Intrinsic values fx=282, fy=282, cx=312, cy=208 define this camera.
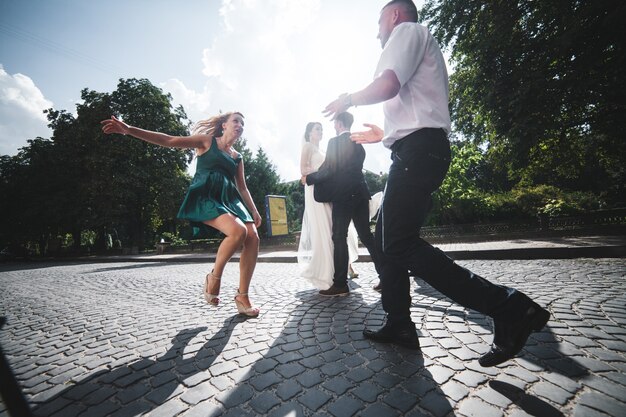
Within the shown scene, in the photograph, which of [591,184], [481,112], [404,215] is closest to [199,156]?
[404,215]

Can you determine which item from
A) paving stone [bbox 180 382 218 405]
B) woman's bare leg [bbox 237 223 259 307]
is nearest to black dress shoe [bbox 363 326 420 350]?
paving stone [bbox 180 382 218 405]

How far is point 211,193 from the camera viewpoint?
123 inches

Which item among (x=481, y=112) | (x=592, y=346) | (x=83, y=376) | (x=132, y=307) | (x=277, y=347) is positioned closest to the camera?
(x=592, y=346)

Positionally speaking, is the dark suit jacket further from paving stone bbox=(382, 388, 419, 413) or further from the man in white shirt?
paving stone bbox=(382, 388, 419, 413)

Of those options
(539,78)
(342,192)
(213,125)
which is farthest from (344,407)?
(539,78)

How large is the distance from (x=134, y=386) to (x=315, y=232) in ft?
8.86

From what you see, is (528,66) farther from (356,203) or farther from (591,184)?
(591,184)

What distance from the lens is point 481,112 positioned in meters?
11.0

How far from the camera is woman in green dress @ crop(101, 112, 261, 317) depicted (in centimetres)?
291

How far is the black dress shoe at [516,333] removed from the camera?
1529mm

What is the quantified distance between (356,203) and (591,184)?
4387 centimetres

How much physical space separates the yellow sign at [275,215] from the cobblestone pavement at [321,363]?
456 inches

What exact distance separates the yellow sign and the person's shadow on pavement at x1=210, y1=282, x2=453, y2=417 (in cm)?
1278

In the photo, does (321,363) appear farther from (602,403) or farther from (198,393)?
(602,403)
